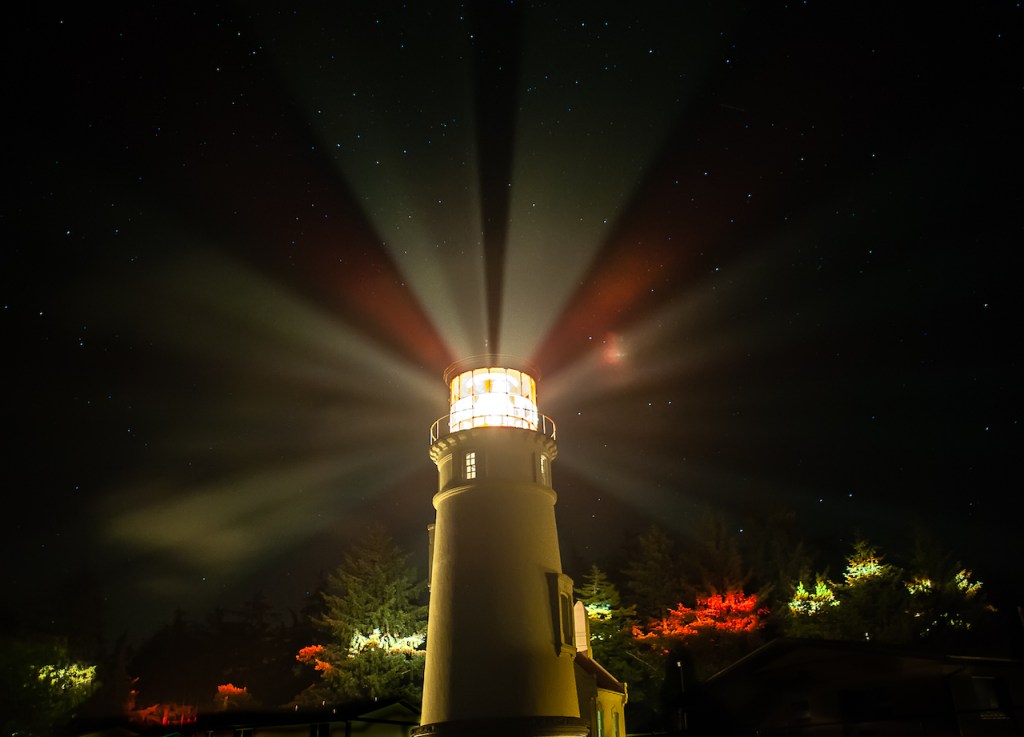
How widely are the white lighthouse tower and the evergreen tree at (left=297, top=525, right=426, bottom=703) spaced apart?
15224 mm

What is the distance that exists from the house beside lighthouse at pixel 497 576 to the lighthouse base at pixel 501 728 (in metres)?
0.02

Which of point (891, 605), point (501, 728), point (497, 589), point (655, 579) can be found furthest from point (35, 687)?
point (891, 605)

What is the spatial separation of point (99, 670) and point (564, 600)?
39713mm

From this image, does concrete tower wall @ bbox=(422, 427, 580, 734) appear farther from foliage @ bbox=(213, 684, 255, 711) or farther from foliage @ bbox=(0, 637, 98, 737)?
foliage @ bbox=(213, 684, 255, 711)

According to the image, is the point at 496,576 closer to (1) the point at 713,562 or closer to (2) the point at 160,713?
(1) the point at 713,562

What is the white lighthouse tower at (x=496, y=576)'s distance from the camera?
18.8 metres

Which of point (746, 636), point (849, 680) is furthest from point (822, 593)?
point (849, 680)

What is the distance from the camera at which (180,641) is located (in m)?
57.1

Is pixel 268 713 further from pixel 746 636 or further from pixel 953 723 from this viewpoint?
pixel 746 636

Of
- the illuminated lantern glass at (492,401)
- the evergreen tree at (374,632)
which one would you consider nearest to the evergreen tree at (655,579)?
the evergreen tree at (374,632)

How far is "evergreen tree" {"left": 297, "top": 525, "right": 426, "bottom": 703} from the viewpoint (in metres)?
34.9

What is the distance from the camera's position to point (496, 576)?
19.9 metres

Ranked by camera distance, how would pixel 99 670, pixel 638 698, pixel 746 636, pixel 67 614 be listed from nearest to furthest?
pixel 638 698, pixel 746 636, pixel 99 670, pixel 67 614

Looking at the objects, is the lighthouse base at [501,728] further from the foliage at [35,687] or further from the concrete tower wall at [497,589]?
the foliage at [35,687]
